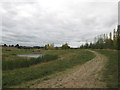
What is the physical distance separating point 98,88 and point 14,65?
953cm

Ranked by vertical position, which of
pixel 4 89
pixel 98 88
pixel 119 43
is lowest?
pixel 4 89

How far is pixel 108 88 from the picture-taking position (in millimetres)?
4801

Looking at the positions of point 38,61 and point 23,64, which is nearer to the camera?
point 23,64

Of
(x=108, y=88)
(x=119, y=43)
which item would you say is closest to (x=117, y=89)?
(x=108, y=88)

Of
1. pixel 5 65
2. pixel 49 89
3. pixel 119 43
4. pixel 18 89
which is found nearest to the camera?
pixel 49 89

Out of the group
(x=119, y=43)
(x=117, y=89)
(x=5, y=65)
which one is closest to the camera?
(x=117, y=89)

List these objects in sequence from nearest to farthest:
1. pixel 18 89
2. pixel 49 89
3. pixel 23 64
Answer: pixel 49 89 → pixel 18 89 → pixel 23 64

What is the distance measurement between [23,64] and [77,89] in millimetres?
9127

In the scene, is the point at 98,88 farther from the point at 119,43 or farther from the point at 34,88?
the point at 119,43

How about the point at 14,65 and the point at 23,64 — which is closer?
the point at 14,65

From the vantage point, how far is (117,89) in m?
4.73

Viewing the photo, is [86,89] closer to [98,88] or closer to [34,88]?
[98,88]

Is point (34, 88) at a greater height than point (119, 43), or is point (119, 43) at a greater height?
point (119, 43)

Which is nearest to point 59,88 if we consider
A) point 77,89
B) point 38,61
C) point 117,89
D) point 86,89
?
point 77,89
